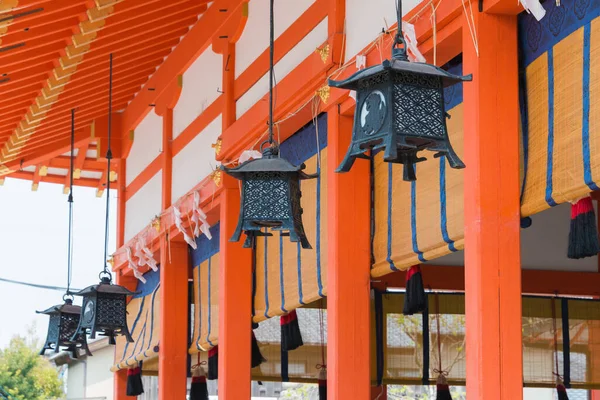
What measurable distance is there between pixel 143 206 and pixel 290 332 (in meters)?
3.46

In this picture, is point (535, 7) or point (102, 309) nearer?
point (535, 7)

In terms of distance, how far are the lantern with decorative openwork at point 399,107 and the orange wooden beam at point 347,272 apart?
74.5 inches

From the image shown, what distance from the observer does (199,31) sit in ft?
28.9

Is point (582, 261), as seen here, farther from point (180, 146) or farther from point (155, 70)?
point (155, 70)

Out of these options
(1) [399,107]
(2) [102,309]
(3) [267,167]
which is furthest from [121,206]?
(1) [399,107]

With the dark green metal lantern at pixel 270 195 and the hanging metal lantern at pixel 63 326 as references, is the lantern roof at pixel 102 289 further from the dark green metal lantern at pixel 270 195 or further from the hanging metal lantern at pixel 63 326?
the dark green metal lantern at pixel 270 195

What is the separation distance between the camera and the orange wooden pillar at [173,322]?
9.34 m

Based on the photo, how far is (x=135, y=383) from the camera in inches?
438

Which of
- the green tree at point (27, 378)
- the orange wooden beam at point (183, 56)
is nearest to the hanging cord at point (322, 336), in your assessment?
the orange wooden beam at point (183, 56)

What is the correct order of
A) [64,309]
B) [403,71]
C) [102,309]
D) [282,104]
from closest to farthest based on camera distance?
[403,71], [282,104], [102,309], [64,309]

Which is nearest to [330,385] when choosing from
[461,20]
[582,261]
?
[461,20]

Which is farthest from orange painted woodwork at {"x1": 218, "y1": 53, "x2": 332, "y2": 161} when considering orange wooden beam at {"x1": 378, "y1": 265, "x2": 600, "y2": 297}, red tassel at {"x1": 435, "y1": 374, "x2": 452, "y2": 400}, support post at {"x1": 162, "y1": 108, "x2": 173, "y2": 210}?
red tassel at {"x1": 435, "y1": 374, "x2": 452, "y2": 400}

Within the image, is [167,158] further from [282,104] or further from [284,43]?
[282,104]

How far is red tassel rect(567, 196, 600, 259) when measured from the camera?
4445mm
